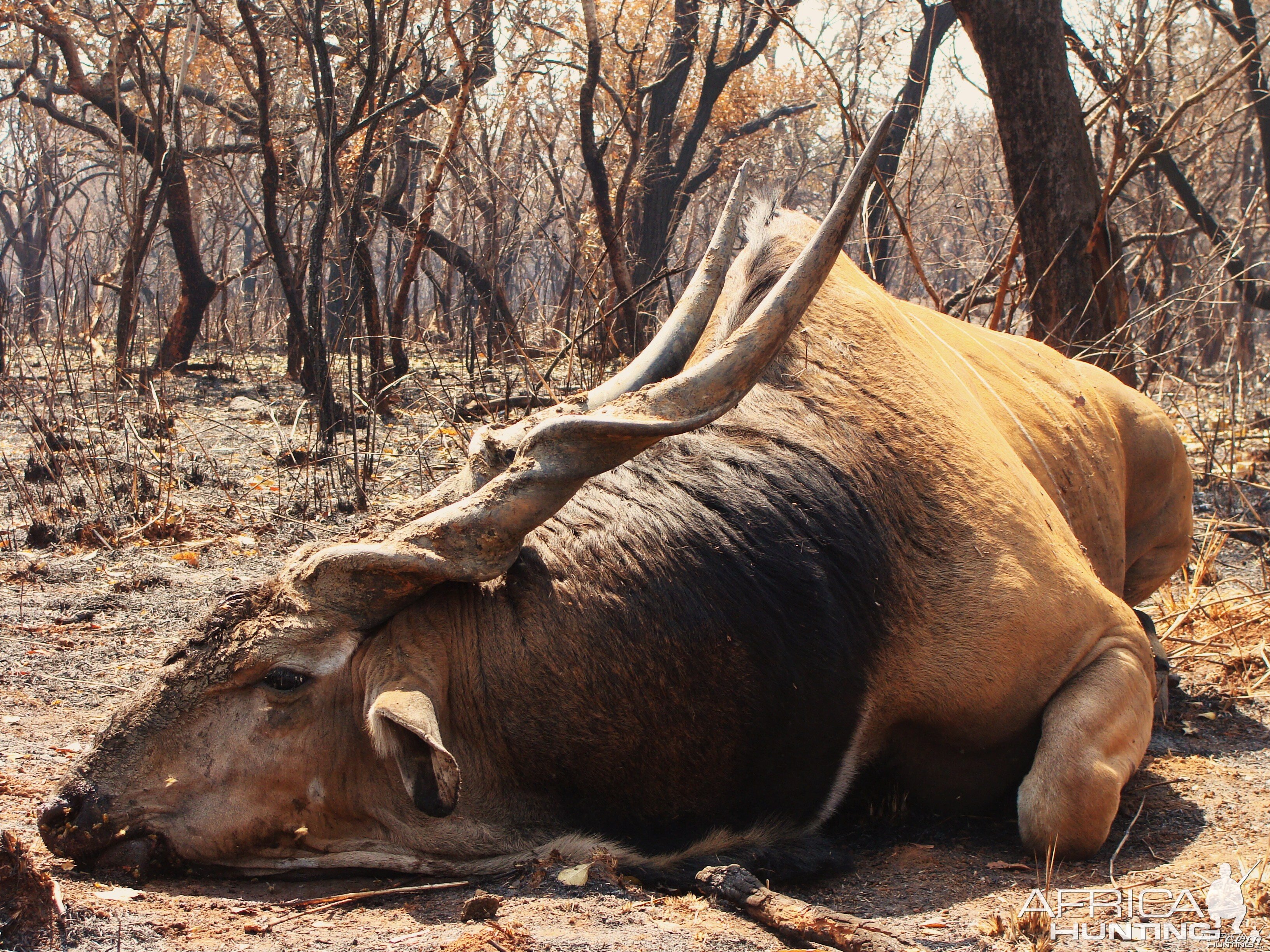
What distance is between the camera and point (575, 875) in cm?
262

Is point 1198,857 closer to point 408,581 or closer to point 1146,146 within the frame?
point 408,581

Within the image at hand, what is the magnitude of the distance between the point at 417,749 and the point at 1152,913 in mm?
1633

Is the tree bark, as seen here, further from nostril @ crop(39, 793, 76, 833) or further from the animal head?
nostril @ crop(39, 793, 76, 833)

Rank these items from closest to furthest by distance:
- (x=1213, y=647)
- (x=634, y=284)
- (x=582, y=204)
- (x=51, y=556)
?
(x=1213, y=647)
(x=51, y=556)
(x=634, y=284)
(x=582, y=204)

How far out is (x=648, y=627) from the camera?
110 inches

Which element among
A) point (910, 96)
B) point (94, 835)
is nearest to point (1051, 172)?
point (94, 835)

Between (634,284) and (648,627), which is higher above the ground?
(634,284)

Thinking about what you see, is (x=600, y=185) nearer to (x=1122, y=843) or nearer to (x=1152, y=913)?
(x=1122, y=843)

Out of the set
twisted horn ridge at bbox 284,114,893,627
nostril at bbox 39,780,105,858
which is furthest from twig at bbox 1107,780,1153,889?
nostril at bbox 39,780,105,858

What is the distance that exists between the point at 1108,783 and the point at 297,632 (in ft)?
6.82

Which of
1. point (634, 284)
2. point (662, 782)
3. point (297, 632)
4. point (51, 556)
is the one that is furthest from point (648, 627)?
point (634, 284)

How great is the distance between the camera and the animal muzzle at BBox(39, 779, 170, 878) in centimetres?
257

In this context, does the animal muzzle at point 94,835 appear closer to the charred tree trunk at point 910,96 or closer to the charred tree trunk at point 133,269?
the charred tree trunk at point 133,269

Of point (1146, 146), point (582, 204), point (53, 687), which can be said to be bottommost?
point (53, 687)
